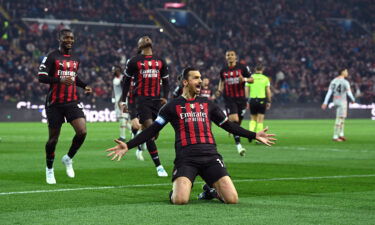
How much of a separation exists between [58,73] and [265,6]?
172 feet

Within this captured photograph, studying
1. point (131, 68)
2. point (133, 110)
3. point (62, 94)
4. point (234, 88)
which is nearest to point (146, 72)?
point (131, 68)

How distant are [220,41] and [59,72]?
152 ft

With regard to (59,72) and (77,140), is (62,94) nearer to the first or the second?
(59,72)

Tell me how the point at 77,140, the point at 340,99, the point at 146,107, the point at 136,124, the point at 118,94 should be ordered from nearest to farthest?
the point at 77,140
the point at 146,107
the point at 136,124
the point at 118,94
the point at 340,99

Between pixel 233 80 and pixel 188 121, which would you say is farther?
pixel 233 80

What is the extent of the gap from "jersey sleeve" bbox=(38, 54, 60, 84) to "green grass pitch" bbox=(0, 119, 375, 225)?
1.61 metres

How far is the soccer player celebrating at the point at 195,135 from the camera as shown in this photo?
32.1 ft

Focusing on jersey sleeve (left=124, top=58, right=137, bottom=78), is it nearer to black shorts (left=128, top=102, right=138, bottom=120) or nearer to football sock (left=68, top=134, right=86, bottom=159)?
black shorts (left=128, top=102, right=138, bottom=120)

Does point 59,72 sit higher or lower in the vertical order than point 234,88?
higher

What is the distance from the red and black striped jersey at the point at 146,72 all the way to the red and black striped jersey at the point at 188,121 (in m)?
4.17

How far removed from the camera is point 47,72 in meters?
12.5

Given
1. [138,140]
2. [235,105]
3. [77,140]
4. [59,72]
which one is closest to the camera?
[138,140]

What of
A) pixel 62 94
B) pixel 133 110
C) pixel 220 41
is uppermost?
pixel 220 41

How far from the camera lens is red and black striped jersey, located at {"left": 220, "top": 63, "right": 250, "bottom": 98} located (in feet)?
67.6
